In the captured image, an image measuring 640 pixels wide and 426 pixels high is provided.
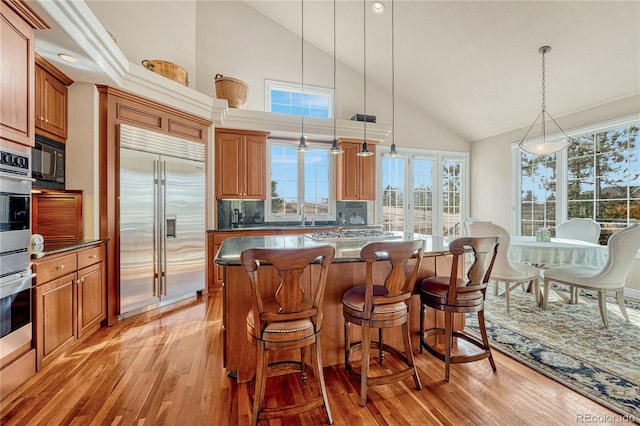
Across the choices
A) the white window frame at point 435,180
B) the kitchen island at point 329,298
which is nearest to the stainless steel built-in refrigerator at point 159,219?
the kitchen island at point 329,298

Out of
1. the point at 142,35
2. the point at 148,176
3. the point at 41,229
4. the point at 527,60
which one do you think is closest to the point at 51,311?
the point at 41,229

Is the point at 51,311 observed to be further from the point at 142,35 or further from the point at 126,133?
the point at 142,35

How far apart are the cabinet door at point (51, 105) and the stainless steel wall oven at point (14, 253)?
77cm

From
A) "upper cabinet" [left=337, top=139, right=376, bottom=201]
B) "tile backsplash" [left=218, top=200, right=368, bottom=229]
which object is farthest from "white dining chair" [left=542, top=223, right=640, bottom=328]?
"tile backsplash" [left=218, top=200, right=368, bottom=229]

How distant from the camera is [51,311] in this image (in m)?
2.20

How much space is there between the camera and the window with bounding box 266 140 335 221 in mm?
5035

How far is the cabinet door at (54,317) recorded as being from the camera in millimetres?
2090

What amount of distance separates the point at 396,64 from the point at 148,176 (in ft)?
13.5

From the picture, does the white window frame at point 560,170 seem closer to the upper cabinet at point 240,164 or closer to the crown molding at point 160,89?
the crown molding at point 160,89

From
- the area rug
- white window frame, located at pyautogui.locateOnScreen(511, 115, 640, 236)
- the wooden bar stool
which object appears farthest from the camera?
white window frame, located at pyautogui.locateOnScreen(511, 115, 640, 236)

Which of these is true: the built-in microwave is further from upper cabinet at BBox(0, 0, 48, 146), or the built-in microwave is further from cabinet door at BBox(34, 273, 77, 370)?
cabinet door at BBox(34, 273, 77, 370)

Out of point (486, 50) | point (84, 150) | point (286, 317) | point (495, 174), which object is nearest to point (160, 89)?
point (84, 150)

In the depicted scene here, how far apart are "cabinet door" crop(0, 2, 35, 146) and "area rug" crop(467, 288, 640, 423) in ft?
12.7

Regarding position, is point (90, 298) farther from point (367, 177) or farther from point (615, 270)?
point (615, 270)
